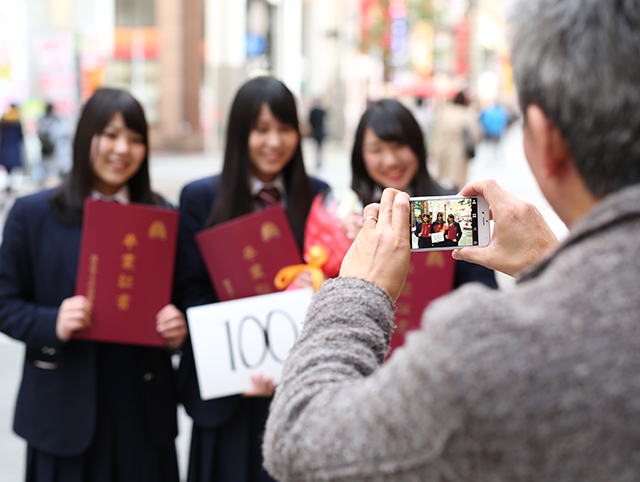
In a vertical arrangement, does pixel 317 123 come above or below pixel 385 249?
below

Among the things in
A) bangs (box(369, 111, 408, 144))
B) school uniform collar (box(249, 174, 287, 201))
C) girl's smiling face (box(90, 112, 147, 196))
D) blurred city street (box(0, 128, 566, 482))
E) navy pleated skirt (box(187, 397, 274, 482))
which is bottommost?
blurred city street (box(0, 128, 566, 482))

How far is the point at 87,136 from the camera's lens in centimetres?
254

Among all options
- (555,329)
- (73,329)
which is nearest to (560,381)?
(555,329)

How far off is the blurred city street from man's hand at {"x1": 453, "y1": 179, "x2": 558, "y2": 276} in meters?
0.89

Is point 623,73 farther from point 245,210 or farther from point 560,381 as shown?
point 245,210

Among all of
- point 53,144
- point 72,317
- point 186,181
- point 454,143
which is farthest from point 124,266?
point 186,181

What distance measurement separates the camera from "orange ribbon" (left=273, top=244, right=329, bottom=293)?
229cm

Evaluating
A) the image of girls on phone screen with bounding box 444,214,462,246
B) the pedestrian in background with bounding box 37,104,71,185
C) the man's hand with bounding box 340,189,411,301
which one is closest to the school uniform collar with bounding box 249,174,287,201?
the image of girls on phone screen with bounding box 444,214,462,246

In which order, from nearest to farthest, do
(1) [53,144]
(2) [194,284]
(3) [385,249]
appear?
(3) [385,249], (2) [194,284], (1) [53,144]

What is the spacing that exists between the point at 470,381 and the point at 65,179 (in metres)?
2.14

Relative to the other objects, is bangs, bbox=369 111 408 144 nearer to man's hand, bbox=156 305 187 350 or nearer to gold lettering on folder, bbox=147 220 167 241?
gold lettering on folder, bbox=147 220 167 241

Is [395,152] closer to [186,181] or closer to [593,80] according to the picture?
[593,80]

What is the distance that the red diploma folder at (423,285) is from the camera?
2.43 meters

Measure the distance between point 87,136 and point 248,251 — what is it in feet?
2.39
